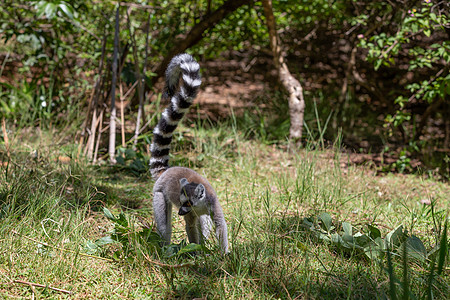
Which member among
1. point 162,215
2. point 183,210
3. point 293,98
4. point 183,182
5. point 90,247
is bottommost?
point 90,247

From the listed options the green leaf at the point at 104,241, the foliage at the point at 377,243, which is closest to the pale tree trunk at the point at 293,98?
the foliage at the point at 377,243

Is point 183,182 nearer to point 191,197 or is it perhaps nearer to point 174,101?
point 191,197

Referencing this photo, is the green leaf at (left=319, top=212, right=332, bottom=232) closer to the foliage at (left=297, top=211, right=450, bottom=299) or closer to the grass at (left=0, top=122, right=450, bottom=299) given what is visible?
the foliage at (left=297, top=211, right=450, bottom=299)

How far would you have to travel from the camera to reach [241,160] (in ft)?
15.1

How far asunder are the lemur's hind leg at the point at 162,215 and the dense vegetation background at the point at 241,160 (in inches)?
4.5

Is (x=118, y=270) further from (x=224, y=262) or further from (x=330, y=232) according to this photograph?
(x=330, y=232)

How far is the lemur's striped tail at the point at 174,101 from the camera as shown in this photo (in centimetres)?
285

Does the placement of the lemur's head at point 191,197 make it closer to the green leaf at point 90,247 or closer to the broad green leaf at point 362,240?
the green leaf at point 90,247

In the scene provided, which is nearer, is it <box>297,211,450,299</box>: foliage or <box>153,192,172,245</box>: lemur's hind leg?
<box>297,211,450,299</box>: foliage

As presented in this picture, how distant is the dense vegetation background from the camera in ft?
7.33

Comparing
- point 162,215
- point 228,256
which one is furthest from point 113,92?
point 228,256

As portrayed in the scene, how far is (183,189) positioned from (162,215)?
31cm

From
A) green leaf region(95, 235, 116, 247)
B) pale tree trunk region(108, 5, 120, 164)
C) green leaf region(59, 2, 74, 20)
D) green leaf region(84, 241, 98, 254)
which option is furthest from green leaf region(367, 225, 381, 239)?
green leaf region(59, 2, 74, 20)

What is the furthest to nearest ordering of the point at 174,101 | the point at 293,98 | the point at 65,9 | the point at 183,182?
the point at 293,98
the point at 65,9
the point at 174,101
the point at 183,182
